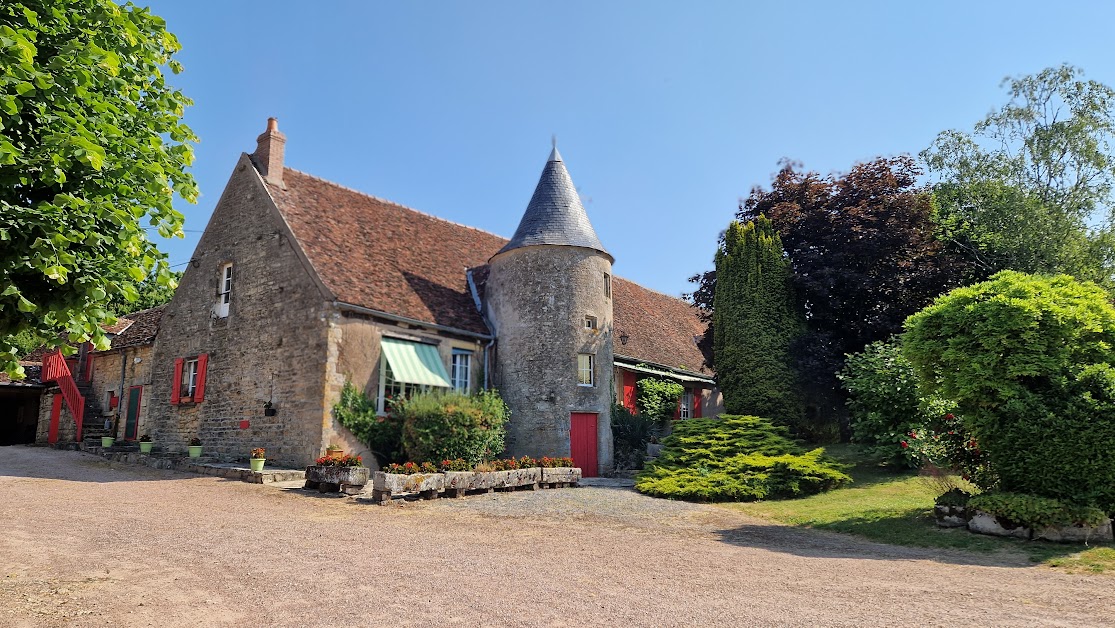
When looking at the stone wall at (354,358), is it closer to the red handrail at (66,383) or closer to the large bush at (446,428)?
the large bush at (446,428)

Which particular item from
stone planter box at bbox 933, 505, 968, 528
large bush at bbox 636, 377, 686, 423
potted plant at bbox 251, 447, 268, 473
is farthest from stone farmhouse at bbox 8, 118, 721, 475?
stone planter box at bbox 933, 505, 968, 528

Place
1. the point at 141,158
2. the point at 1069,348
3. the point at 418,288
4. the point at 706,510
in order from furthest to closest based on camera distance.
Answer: the point at 418,288 → the point at 706,510 → the point at 1069,348 → the point at 141,158

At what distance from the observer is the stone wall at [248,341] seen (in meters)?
15.9

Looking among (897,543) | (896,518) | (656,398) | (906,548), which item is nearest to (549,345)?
(656,398)

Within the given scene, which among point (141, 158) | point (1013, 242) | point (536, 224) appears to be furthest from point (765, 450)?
point (141, 158)

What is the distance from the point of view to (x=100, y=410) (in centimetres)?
2358

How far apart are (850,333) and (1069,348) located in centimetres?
994

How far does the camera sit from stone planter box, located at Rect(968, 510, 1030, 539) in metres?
9.62

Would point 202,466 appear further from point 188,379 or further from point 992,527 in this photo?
point 992,527

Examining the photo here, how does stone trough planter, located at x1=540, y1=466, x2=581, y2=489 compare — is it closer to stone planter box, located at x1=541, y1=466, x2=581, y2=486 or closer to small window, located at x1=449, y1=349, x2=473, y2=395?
stone planter box, located at x1=541, y1=466, x2=581, y2=486

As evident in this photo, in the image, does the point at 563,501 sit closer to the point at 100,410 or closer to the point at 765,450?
the point at 765,450

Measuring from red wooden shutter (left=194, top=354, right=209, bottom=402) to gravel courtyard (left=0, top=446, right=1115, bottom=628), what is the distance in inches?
270

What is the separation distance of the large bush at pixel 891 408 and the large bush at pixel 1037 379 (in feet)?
14.9

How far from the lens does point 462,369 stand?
61.1 ft
